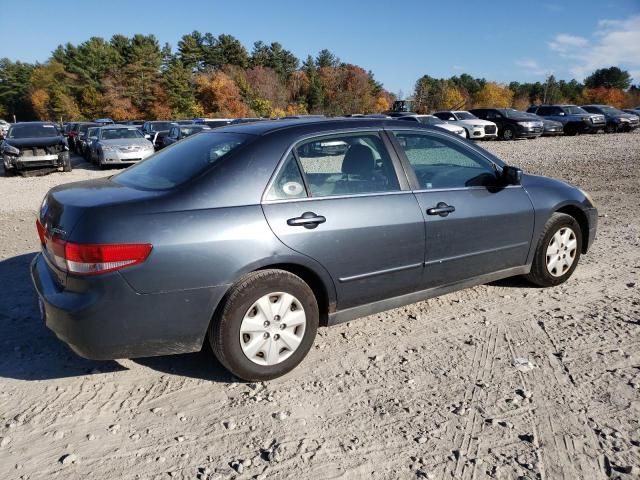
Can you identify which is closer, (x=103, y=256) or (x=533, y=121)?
(x=103, y=256)

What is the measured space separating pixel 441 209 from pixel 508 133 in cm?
2483

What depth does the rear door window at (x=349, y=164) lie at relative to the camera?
3.39 m

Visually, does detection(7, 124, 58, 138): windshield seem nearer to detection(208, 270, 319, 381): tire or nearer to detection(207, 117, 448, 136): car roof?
detection(207, 117, 448, 136): car roof

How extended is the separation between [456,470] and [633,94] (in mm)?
99207

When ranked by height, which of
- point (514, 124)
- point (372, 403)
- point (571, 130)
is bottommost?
point (372, 403)

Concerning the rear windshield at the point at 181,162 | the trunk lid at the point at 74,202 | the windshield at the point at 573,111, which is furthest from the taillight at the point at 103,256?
the windshield at the point at 573,111

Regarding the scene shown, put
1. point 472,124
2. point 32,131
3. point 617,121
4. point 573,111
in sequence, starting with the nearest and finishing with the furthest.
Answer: point 32,131
point 472,124
point 617,121
point 573,111

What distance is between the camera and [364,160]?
3.66 metres

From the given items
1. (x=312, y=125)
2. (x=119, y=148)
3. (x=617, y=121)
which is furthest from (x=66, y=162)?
(x=617, y=121)

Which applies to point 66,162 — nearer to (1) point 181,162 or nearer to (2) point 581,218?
(1) point 181,162

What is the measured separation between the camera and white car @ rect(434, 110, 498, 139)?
24.4 m

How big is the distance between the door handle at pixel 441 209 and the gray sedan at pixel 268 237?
10 mm

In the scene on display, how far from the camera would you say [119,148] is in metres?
16.1

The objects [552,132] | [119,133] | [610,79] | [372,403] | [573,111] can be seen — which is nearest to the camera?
[372,403]
